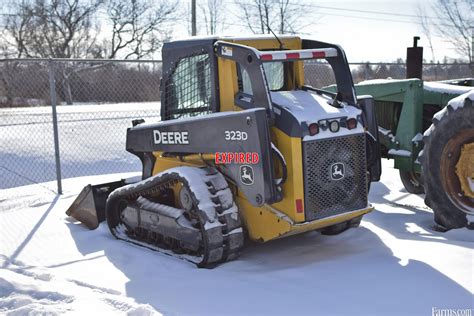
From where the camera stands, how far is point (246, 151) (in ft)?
15.4

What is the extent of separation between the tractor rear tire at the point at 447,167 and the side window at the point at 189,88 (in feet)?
7.33

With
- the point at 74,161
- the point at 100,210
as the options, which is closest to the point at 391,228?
the point at 100,210

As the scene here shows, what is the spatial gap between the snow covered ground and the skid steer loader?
0.29 m

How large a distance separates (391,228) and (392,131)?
1706 mm

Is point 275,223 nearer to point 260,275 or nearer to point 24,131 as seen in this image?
point 260,275

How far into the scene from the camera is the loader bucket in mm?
6484

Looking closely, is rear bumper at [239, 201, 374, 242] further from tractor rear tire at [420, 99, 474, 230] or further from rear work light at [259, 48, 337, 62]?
rear work light at [259, 48, 337, 62]

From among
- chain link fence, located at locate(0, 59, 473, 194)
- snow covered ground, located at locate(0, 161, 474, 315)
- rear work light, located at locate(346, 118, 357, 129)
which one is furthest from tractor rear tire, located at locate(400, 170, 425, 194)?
chain link fence, located at locate(0, 59, 473, 194)

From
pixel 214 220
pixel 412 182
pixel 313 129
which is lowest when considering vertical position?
pixel 412 182

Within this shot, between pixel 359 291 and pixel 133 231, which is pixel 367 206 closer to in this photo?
pixel 359 291

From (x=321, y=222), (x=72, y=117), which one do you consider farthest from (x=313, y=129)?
(x=72, y=117)

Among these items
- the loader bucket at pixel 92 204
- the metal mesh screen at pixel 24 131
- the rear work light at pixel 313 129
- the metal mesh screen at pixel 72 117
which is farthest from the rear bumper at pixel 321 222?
the metal mesh screen at pixel 24 131

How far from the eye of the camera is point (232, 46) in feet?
16.2

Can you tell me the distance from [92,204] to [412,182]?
4.00 metres
